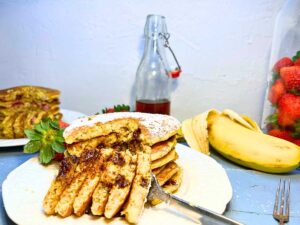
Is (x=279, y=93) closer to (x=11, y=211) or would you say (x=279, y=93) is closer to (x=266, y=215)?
(x=266, y=215)

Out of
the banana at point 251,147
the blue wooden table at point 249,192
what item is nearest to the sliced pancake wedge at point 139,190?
the blue wooden table at point 249,192

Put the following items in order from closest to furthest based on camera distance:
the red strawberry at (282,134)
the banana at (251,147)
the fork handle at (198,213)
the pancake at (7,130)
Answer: the fork handle at (198,213), the banana at (251,147), the red strawberry at (282,134), the pancake at (7,130)

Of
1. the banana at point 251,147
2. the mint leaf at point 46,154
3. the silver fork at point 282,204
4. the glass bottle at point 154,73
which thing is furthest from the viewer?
the glass bottle at point 154,73

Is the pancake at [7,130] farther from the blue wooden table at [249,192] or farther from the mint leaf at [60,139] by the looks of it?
the mint leaf at [60,139]

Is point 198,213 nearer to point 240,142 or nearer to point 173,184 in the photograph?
point 173,184

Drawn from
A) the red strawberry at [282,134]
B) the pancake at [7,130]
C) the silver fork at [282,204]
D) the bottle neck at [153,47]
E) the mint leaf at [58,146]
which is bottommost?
the silver fork at [282,204]

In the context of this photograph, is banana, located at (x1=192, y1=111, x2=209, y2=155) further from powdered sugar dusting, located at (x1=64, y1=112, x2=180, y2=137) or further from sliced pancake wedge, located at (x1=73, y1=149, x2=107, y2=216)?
sliced pancake wedge, located at (x1=73, y1=149, x2=107, y2=216)

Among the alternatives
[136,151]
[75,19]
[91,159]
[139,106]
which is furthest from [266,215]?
[75,19]
